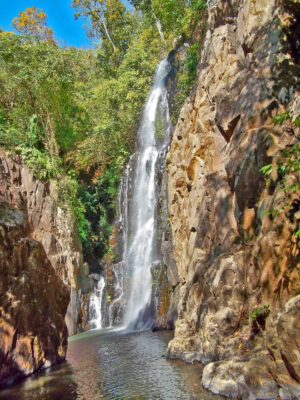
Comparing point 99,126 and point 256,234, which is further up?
point 99,126

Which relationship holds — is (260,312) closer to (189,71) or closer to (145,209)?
(145,209)

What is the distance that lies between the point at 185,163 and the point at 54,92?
13332 mm

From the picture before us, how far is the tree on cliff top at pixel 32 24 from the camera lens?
118 feet

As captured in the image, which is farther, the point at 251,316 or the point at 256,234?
the point at 256,234

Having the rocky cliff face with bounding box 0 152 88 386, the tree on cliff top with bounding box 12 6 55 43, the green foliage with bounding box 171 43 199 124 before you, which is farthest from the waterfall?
the tree on cliff top with bounding box 12 6 55 43

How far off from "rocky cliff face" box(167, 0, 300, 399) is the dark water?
0.55m

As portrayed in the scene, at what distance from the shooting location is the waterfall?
19938mm

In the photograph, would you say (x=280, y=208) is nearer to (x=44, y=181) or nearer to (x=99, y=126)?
(x=44, y=181)

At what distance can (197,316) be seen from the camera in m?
9.54

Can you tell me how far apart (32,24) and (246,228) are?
122 feet

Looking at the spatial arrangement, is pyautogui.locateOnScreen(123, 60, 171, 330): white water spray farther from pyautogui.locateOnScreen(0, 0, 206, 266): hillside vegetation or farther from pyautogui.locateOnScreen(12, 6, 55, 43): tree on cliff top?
pyautogui.locateOnScreen(12, 6, 55, 43): tree on cliff top

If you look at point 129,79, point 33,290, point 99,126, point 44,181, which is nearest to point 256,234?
point 33,290

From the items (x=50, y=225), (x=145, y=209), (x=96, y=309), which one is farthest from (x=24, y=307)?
(x=145, y=209)


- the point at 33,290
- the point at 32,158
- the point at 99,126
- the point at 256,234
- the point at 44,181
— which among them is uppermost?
the point at 99,126
